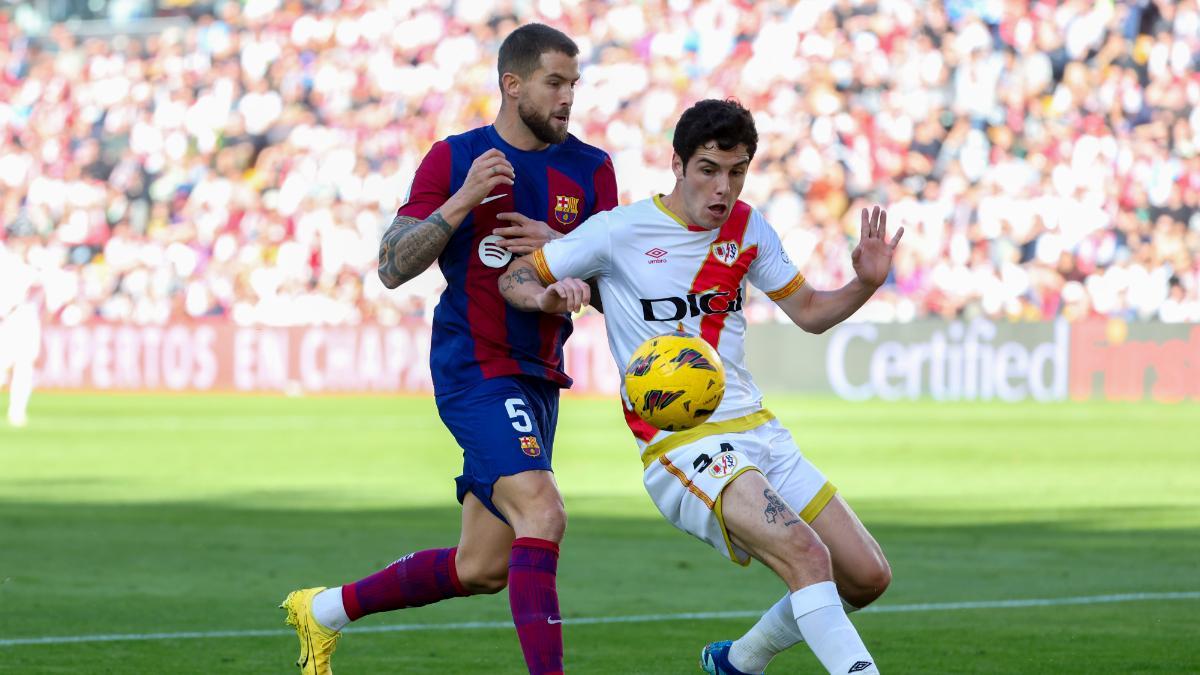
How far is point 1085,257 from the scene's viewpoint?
2802 centimetres

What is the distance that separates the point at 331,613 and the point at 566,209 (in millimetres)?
1705

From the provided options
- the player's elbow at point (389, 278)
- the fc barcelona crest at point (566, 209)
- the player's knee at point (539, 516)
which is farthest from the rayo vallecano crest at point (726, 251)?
the player's elbow at point (389, 278)

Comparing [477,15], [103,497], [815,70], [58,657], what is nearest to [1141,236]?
[815,70]

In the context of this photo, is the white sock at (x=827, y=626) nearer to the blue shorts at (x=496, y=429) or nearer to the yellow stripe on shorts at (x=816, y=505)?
the yellow stripe on shorts at (x=816, y=505)

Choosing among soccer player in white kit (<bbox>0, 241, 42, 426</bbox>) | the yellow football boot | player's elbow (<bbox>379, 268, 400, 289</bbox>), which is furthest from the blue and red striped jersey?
soccer player in white kit (<bbox>0, 241, 42, 426</bbox>)

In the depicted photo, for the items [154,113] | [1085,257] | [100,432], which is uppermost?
[154,113]

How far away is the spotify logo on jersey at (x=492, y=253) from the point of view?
6.76 metres

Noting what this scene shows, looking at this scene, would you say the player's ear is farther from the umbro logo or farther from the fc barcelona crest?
the umbro logo

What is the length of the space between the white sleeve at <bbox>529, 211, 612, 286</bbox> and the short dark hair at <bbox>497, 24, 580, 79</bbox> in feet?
2.07

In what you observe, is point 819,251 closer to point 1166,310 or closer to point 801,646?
point 1166,310

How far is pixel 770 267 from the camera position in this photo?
22.0 feet

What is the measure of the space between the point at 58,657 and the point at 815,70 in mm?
25003

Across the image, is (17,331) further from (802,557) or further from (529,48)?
(802,557)

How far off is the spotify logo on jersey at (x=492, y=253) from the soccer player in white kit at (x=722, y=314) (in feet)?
0.56
